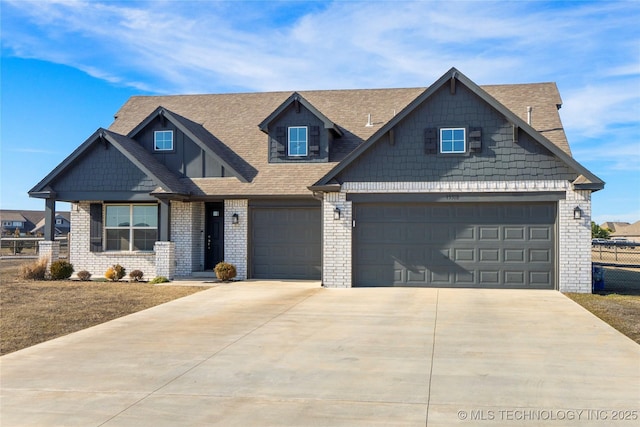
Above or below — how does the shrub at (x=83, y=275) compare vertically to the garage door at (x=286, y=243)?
below

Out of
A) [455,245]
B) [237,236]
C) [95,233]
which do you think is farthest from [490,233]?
[95,233]

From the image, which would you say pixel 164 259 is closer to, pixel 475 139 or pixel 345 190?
pixel 345 190

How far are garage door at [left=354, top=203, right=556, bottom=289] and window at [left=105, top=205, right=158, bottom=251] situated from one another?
7.76 m

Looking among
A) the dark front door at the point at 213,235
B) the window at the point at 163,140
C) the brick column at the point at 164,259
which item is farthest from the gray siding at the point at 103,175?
the dark front door at the point at 213,235

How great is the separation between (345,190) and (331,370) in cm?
953

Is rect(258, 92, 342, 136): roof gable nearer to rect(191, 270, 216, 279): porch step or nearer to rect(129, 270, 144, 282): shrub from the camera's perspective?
rect(191, 270, 216, 279): porch step

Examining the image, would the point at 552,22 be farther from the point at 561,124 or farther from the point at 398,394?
the point at 398,394

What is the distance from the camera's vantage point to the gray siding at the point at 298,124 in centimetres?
1936

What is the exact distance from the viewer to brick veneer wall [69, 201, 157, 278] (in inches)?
769

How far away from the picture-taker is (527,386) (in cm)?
690

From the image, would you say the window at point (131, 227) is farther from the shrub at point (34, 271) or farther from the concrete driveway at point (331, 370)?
the concrete driveway at point (331, 370)

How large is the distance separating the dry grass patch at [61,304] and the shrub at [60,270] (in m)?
0.50

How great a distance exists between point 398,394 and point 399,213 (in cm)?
1039

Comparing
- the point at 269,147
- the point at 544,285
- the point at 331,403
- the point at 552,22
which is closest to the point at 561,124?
the point at 552,22
